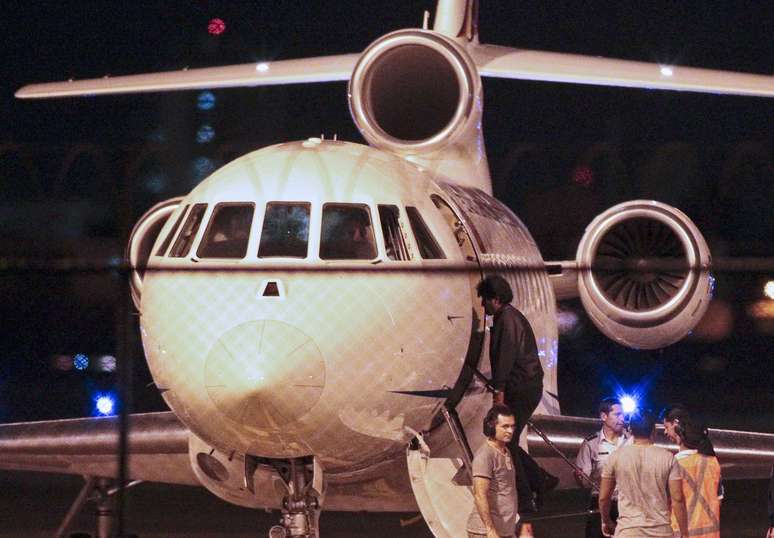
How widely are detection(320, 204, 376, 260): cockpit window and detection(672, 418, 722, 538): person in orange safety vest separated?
6.98 feet

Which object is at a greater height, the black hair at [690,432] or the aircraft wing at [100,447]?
the aircraft wing at [100,447]

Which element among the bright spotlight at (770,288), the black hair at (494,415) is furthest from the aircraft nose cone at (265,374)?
the bright spotlight at (770,288)

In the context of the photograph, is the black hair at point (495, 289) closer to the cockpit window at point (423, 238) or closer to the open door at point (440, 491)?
the cockpit window at point (423, 238)

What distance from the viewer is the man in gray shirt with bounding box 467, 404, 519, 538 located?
8242 millimetres

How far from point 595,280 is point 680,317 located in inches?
38.9

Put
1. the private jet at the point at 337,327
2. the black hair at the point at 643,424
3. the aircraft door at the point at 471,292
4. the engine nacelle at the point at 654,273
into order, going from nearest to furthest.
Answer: the private jet at the point at 337,327 < the black hair at the point at 643,424 < the aircraft door at the point at 471,292 < the engine nacelle at the point at 654,273

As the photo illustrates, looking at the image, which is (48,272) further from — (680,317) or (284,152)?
(680,317)

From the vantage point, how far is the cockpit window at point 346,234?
346 inches

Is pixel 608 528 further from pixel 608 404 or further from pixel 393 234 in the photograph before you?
pixel 393 234

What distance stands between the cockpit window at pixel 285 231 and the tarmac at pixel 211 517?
6.23m

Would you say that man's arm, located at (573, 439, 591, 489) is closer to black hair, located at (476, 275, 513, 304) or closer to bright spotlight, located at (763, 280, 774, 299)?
black hair, located at (476, 275, 513, 304)

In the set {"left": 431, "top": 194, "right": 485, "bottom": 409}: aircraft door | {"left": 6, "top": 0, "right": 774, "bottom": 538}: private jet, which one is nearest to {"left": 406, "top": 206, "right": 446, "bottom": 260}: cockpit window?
{"left": 6, "top": 0, "right": 774, "bottom": 538}: private jet

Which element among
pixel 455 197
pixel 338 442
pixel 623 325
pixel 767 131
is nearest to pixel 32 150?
pixel 338 442

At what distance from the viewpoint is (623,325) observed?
13.2 meters
